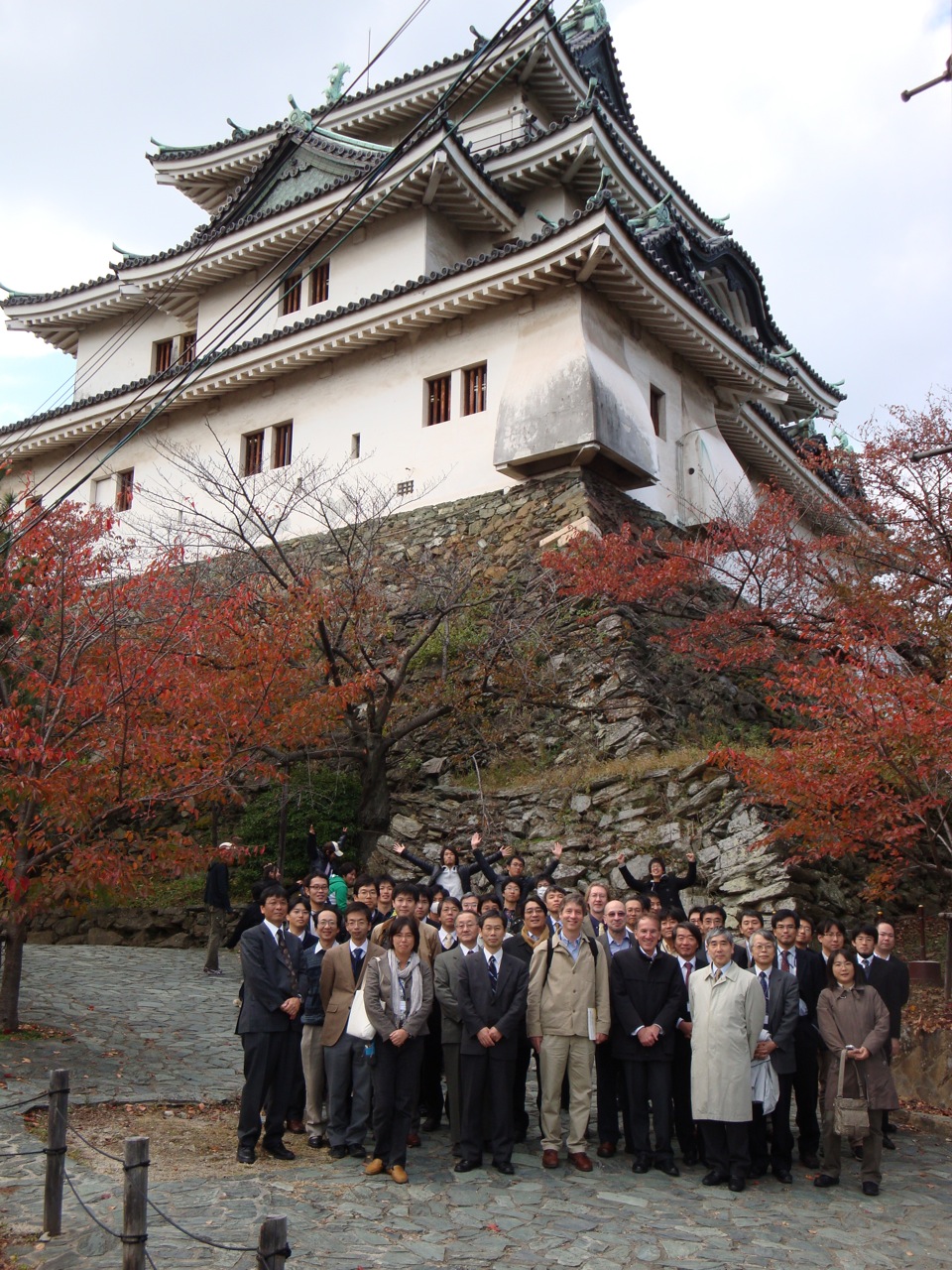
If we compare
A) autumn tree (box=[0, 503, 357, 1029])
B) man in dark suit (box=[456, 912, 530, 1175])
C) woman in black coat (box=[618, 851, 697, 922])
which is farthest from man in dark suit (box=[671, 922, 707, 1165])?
A: autumn tree (box=[0, 503, 357, 1029])

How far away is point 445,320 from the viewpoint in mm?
21734

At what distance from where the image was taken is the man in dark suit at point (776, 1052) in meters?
7.80

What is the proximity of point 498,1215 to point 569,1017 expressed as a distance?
1.61m

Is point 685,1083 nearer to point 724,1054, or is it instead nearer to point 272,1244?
point 724,1054

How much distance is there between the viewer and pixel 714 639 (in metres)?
17.7

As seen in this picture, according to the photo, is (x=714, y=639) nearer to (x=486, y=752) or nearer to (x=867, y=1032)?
(x=486, y=752)

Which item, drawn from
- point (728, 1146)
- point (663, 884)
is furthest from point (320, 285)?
point (728, 1146)

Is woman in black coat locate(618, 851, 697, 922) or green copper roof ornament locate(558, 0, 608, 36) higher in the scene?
green copper roof ornament locate(558, 0, 608, 36)

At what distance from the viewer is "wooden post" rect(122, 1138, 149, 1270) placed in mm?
4832

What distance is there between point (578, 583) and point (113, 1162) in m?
11.9

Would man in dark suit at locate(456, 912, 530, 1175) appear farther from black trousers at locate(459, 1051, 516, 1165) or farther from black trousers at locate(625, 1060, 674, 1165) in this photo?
black trousers at locate(625, 1060, 674, 1165)

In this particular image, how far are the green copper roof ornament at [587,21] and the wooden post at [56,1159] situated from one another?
31.2 m

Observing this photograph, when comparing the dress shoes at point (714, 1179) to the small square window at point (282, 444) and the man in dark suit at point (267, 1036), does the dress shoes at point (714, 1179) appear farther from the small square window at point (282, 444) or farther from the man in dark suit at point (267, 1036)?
the small square window at point (282, 444)

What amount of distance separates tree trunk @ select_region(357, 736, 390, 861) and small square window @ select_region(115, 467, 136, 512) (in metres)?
12.3
